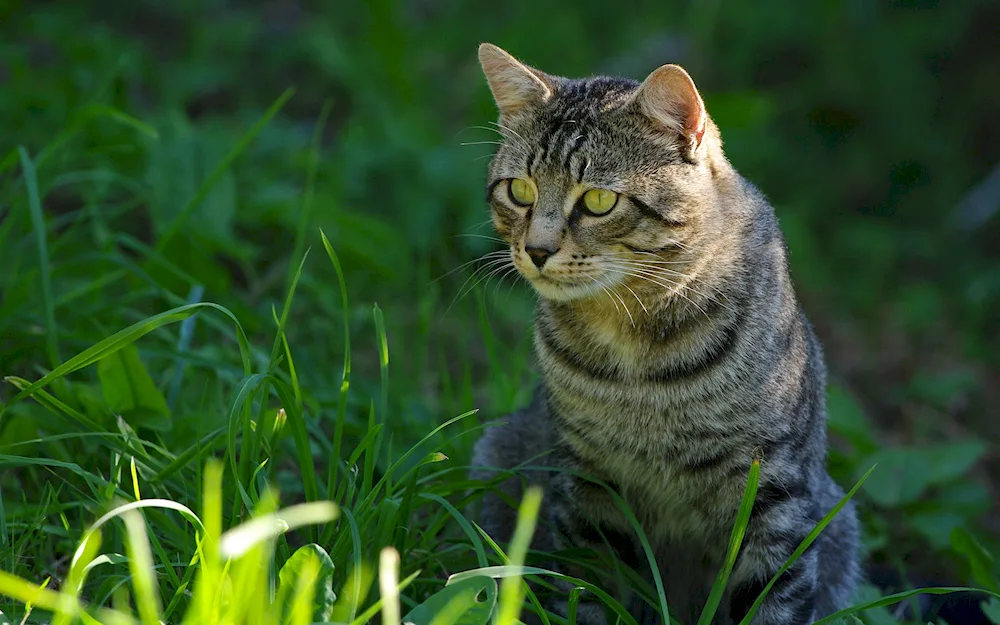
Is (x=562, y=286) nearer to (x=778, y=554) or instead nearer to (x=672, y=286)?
(x=672, y=286)

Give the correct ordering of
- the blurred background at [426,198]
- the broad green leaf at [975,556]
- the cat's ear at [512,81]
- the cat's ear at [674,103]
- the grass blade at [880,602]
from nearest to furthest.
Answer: the grass blade at [880,602], the cat's ear at [674,103], the cat's ear at [512,81], the broad green leaf at [975,556], the blurred background at [426,198]

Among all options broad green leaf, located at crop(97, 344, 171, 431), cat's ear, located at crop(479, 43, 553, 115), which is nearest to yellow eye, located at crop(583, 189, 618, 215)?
cat's ear, located at crop(479, 43, 553, 115)

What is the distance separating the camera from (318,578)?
1.76 meters

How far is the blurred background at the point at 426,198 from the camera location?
299cm

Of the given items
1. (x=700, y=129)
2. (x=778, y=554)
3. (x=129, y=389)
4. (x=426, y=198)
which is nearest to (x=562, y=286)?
(x=700, y=129)

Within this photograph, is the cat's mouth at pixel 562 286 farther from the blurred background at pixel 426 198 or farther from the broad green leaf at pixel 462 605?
the broad green leaf at pixel 462 605

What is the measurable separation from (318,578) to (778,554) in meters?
1.08

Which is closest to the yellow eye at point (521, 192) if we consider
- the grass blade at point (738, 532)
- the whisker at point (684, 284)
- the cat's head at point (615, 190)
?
the cat's head at point (615, 190)

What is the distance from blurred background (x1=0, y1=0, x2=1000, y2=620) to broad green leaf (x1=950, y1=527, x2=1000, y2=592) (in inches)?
0.9

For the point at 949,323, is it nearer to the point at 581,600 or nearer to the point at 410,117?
the point at 410,117

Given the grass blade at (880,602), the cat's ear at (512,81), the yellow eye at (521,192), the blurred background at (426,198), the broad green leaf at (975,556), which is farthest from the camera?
the blurred background at (426,198)

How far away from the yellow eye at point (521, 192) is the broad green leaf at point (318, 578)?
1.00 meters

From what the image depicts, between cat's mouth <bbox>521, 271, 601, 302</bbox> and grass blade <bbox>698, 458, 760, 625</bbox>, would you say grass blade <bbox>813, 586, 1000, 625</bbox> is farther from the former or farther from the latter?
cat's mouth <bbox>521, 271, 601, 302</bbox>

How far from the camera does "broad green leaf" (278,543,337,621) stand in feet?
5.74
